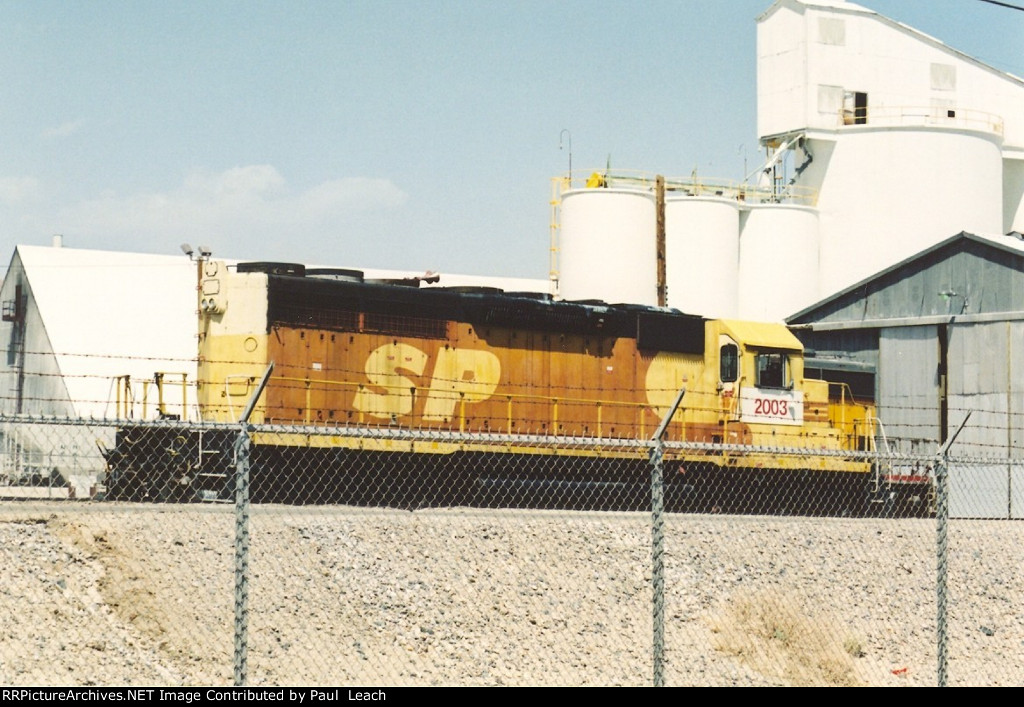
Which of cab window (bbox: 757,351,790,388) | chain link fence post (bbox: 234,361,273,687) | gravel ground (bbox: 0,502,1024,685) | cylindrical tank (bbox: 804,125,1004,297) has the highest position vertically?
cylindrical tank (bbox: 804,125,1004,297)

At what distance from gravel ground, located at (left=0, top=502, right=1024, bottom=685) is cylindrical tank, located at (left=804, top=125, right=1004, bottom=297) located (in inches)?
1161

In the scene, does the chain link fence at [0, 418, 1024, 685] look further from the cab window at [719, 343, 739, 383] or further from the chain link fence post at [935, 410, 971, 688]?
the cab window at [719, 343, 739, 383]

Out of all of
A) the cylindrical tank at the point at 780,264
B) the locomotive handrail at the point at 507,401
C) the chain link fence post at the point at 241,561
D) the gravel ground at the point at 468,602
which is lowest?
the gravel ground at the point at 468,602

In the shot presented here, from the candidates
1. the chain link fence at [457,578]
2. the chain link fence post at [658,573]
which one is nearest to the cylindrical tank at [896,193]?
the chain link fence at [457,578]

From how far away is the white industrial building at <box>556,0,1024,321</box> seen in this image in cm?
4409

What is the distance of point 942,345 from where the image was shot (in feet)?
104

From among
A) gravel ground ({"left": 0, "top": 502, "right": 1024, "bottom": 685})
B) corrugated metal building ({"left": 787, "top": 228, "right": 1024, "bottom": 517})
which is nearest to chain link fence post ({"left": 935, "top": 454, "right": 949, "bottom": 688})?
gravel ground ({"left": 0, "top": 502, "right": 1024, "bottom": 685})

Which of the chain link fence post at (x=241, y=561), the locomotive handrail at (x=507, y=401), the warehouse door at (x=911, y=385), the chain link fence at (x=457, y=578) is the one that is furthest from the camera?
the warehouse door at (x=911, y=385)

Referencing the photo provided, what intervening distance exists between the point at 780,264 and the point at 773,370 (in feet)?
75.8

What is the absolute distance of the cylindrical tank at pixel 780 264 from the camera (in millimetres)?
45594

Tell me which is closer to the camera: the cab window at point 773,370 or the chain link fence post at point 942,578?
the chain link fence post at point 942,578

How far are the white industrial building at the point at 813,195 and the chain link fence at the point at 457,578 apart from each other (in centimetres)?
2420

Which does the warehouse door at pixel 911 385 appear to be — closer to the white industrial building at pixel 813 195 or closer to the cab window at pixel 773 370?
the cab window at pixel 773 370

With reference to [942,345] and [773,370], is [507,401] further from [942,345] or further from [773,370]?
[942,345]
